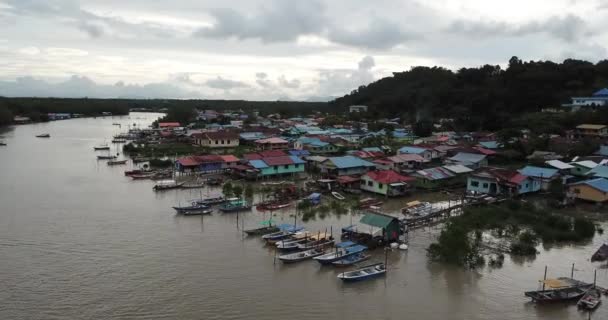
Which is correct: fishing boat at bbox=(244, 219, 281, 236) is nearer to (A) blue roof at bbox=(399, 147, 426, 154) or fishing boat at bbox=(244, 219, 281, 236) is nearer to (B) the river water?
(B) the river water

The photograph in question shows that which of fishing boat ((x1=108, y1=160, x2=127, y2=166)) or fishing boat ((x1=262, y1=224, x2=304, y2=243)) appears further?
fishing boat ((x1=108, y1=160, x2=127, y2=166))

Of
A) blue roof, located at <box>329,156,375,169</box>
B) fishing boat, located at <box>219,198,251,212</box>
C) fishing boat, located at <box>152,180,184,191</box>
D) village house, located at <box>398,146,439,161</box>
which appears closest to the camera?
fishing boat, located at <box>219,198,251,212</box>

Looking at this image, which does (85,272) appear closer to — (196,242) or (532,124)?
(196,242)

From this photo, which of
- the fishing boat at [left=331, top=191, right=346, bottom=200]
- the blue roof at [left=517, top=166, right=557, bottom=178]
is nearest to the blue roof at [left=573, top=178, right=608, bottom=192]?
the blue roof at [left=517, top=166, right=557, bottom=178]

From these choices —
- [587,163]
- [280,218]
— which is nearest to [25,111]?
[280,218]

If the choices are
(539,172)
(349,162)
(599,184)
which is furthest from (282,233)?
(599,184)

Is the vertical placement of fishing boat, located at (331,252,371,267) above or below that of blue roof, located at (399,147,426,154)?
below

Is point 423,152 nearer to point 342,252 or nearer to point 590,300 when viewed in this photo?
point 342,252
